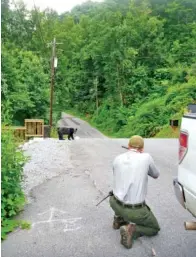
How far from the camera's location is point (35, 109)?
27094mm

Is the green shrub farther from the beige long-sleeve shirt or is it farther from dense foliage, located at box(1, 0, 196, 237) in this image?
dense foliage, located at box(1, 0, 196, 237)

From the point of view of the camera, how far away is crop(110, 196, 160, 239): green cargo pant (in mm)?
4047

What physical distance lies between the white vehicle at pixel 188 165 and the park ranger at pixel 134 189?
0.55 m

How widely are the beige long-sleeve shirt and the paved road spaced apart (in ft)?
1.69

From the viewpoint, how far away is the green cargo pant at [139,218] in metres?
4.05

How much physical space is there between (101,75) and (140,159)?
130ft

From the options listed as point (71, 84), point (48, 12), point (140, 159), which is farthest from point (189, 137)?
point (48, 12)

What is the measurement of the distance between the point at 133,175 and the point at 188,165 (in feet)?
2.63

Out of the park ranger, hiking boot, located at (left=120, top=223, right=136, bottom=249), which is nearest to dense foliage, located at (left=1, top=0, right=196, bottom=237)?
the park ranger

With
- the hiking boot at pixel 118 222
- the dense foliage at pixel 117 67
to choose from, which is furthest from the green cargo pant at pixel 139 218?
the dense foliage at pixel 117 67

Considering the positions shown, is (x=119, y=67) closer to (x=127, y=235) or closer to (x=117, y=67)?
(x=117, y=67)

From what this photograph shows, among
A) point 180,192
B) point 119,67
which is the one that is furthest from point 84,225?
point 119,67

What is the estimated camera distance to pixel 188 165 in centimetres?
336

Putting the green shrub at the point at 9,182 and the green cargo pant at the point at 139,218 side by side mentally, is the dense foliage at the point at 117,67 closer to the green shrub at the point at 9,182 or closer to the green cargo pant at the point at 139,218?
the green shrub at the point at 9,182
